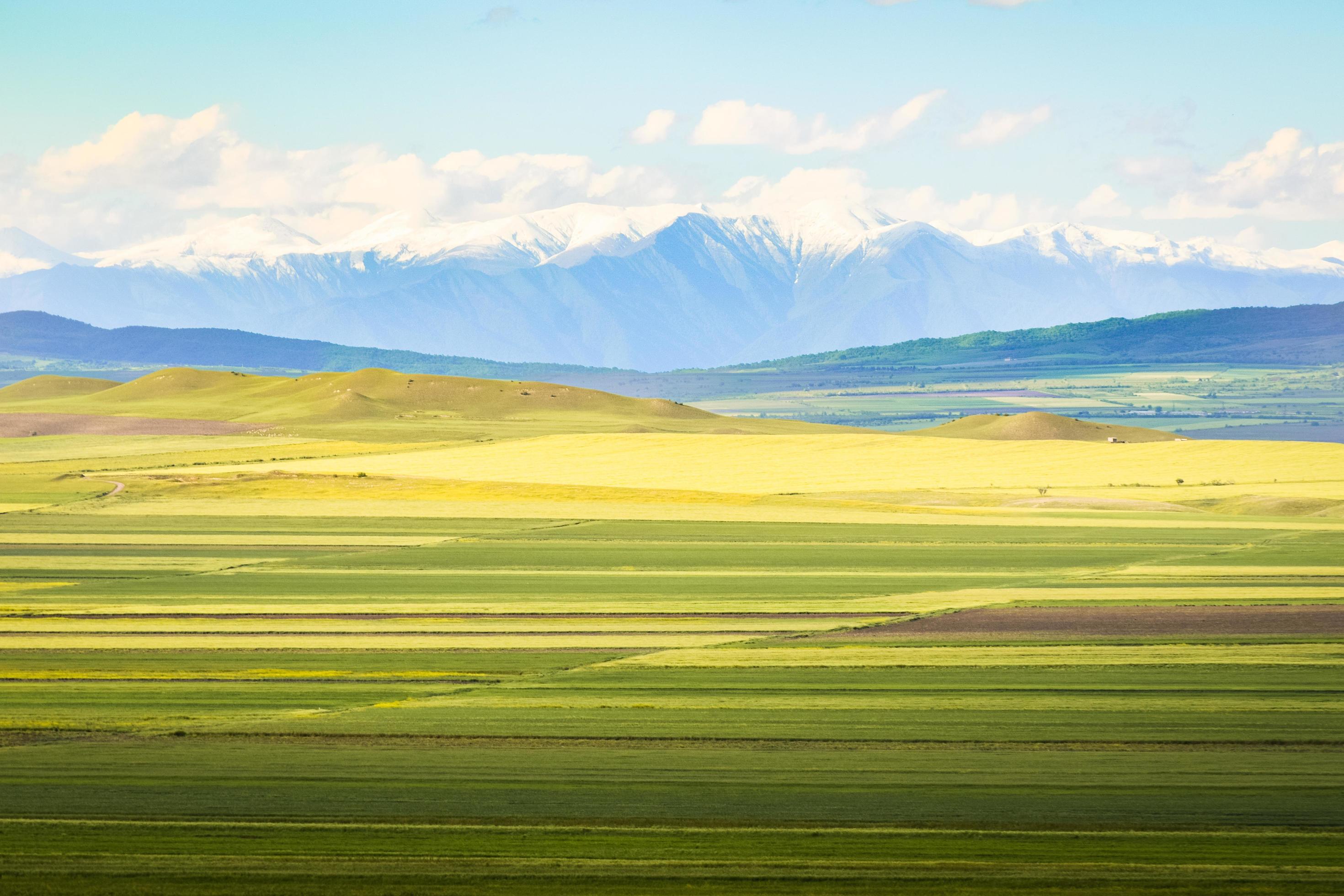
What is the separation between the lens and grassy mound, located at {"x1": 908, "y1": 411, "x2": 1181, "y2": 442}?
14988 cm

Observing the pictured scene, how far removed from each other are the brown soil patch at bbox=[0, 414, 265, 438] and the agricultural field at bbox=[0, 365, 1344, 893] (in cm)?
5766

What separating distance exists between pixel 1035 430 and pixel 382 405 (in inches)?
2639

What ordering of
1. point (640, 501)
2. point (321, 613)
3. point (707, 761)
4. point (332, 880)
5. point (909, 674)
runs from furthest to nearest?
point (640, 501) < point (321, 613) < point (909, 674) < point (707, 761) < point (332, 880)

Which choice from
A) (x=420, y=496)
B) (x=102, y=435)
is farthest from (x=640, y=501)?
(x=102, y=435)

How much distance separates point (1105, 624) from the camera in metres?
38.7

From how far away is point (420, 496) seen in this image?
76.7 meters

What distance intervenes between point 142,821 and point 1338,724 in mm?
20222

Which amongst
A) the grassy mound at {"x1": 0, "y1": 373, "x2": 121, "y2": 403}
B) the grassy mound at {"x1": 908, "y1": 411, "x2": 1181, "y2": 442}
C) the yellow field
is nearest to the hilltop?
the grassy mound at {"x1": 0, "y1": 373, "x2": 121, "y2": 403}

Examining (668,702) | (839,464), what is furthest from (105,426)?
(668,702)

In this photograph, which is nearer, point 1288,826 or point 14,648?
point 1288,826

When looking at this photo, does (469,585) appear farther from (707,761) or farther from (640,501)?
(640,501)

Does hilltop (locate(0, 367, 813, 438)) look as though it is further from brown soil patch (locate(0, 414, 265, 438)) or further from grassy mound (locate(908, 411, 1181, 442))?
grassy mound (locate(908, 411, 1181, 442))

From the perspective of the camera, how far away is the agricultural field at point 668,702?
20.5 meters

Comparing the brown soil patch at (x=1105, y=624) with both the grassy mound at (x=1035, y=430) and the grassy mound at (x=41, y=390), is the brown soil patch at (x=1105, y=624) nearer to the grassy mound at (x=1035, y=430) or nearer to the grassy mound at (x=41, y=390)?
the grassy mound at (x=1035, y=430)
